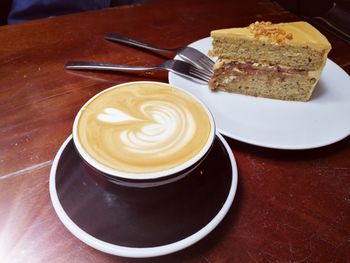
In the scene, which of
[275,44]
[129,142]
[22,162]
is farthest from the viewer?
[275,44]

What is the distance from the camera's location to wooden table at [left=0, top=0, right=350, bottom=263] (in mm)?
519

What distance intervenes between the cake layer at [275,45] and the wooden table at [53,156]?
0.16m

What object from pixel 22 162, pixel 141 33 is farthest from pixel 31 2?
pixel 22 162

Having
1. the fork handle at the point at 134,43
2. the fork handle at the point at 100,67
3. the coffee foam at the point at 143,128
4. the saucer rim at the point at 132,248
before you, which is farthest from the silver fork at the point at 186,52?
the saucer rim at the point at 132,248

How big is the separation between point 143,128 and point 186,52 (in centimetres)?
53

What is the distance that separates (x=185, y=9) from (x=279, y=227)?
95 cm

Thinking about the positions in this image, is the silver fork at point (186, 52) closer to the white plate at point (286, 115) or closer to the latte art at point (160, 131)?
the white plate at point (286, 115)

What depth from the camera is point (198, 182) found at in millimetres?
512

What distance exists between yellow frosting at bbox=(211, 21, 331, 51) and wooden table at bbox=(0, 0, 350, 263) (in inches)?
6.4

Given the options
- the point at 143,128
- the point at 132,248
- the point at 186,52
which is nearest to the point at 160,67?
the point at 186,52

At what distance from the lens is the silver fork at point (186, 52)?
98cm

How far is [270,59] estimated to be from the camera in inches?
39.5

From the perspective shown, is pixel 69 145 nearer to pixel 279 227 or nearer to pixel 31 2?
pixel 279 227

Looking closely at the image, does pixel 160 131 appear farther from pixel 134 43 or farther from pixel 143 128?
pixel 134 43
